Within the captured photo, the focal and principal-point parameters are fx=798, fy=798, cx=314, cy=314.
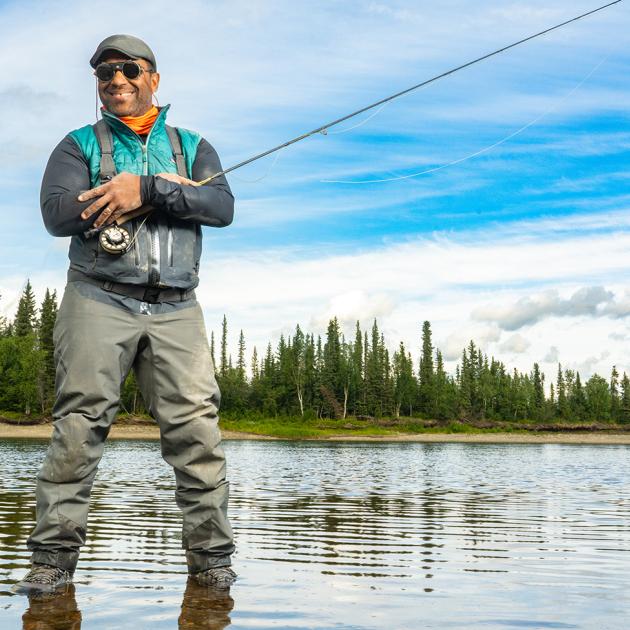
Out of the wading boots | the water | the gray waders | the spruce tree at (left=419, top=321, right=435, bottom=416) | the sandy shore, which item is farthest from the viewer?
the spruce tree at (left=419, top=321, right=435, bottom=416)

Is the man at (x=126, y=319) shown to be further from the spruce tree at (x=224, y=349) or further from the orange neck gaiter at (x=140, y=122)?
the spruce tree at (x=224, y=349)

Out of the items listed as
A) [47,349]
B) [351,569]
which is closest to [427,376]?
[47,349]

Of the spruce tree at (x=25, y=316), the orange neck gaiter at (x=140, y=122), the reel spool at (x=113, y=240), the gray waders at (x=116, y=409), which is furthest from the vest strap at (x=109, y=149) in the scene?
the spruce tree at (x=25, y=316)

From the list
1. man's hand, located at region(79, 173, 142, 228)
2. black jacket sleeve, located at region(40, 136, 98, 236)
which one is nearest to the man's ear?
black jacket sleeve, located at region(40, 136, 98, 236)

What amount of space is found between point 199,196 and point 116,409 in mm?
1112

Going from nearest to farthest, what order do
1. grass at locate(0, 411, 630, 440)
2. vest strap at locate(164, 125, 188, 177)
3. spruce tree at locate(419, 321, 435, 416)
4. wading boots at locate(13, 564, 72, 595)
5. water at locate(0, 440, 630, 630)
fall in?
1. water at locate(0, 440, 630, 630)
2. wading boots at locate(13, 564, 72, 595)
3. vest strap at locate(164, 125, 188, 177)
4. grass at locate(0, 411, 630, 440)
5. spruce tree at locate(419, 321, 435, 416)

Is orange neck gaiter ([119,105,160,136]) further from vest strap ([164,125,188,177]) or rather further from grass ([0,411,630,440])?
grass ([0,411,630,440])

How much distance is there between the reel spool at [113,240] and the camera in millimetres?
3801

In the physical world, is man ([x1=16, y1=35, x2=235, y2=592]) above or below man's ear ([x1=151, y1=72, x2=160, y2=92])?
below

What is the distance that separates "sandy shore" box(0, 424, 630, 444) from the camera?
70.0 m

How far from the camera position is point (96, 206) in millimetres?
3793

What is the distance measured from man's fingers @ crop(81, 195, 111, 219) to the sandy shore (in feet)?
209

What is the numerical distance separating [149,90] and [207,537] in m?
2.32

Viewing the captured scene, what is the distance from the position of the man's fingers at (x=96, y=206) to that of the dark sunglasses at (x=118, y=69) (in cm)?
72
